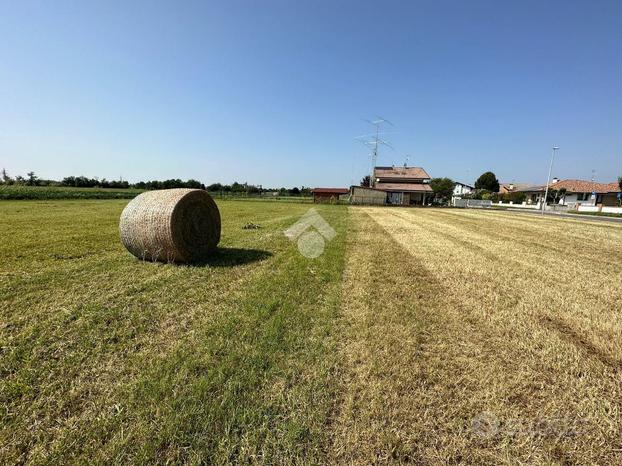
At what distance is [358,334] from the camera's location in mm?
3199

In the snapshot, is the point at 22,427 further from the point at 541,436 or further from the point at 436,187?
the point at 436,187

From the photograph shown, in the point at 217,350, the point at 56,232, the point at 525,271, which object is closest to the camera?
the point at 217,350

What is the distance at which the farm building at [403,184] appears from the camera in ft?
150

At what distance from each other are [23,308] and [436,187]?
67276 millimetres

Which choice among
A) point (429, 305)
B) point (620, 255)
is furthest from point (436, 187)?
point (429, 305)

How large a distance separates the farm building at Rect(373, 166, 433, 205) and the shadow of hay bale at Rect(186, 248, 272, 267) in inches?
1580

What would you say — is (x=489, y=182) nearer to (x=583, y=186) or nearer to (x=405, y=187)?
(x=583, y=186)

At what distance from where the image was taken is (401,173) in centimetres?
5259

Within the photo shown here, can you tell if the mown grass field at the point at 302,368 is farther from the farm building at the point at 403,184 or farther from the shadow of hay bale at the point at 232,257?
the farm building at the point at 403,184

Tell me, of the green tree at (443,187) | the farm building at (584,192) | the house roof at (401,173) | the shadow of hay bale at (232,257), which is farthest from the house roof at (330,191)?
the shadow of hay bale at (232,257)

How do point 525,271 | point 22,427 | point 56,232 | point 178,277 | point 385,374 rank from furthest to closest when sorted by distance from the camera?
point 56,232 < point 525,271 < point 178,277 < point 385,374 < point 22,427

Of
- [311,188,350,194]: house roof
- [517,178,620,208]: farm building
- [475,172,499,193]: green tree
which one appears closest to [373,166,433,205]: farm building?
[311,188,350,194]: house roof

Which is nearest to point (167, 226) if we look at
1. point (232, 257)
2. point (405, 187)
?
point (232, 257)

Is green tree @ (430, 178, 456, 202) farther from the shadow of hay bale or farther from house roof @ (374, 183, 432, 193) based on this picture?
the shadow of hay bale
